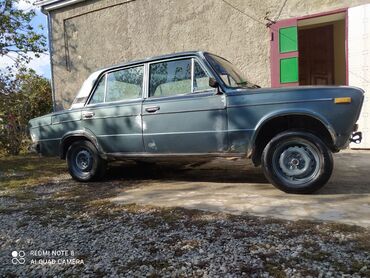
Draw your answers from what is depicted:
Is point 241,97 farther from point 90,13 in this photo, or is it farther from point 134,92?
point 90,13

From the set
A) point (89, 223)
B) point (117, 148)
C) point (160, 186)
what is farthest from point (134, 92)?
point (89, 223)

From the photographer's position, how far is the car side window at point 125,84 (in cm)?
527

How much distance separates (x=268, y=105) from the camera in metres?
4.21

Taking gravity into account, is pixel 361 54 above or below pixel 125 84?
above

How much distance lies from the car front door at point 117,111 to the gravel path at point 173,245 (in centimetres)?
144

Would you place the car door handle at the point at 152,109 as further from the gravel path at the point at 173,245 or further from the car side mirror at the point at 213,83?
the gravel path at the point at 173,245

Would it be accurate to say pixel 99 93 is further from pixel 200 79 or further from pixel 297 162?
pixel 297 162

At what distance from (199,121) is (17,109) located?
9154 millimetres

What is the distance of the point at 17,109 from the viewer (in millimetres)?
11742

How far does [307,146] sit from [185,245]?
6.65 ft

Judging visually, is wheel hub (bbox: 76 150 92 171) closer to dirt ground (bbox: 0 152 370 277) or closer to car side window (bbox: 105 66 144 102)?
dirt ground (bbox: 0 152 370 277)

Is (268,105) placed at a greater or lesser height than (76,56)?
lesser

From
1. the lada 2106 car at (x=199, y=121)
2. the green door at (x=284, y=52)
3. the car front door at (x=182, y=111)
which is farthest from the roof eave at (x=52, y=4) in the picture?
the car front door at (x=182, y=111)

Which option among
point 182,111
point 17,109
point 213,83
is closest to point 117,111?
point 182,111
